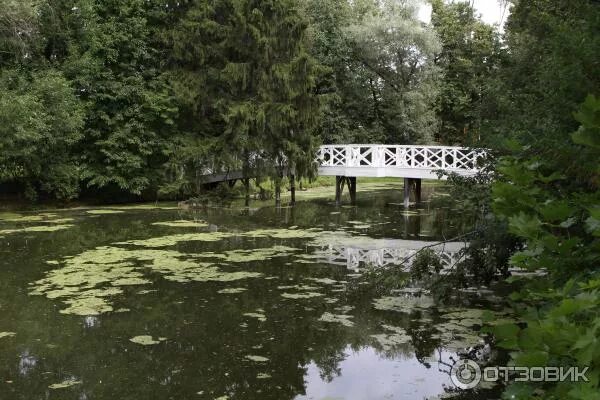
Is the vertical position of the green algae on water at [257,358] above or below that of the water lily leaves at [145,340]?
below

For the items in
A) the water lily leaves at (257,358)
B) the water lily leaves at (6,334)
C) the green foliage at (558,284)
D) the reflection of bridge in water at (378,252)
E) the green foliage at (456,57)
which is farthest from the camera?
the green foliage at (456,57)

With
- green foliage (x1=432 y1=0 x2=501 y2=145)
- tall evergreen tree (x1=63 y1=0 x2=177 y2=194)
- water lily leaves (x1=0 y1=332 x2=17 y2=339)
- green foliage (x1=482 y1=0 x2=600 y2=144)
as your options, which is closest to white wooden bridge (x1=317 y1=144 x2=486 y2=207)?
tall evergreen tree (x1=63 y1=0 x2=177 y2=194)

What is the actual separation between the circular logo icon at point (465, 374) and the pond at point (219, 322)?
96 millimetres

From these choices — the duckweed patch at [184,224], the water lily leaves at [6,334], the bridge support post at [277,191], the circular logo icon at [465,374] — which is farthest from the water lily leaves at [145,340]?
the bridge support post at [277,191]

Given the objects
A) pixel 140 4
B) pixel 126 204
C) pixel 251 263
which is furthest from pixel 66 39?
pixel 251 263

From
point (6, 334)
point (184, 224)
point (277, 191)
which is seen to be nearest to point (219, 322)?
point (6, 334)

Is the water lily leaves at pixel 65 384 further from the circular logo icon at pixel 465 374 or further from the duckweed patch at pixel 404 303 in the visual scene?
the duckweed patch at pixel 404 303

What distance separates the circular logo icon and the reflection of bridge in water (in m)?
3.64

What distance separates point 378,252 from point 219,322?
4.89 m

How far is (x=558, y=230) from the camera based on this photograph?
2.65 metres

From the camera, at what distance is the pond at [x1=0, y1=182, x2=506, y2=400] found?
4711 mm

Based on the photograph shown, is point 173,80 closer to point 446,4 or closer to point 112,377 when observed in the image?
point 112,377

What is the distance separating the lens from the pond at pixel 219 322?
4711 mm

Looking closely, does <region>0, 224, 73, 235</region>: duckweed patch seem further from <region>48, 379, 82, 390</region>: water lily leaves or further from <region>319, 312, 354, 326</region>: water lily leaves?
<region>48, 379, 82, 390</region>: water lily leaves
